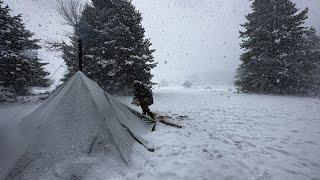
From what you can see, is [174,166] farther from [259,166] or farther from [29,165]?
[29,165]

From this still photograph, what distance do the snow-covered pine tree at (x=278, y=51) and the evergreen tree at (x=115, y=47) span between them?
1096cm

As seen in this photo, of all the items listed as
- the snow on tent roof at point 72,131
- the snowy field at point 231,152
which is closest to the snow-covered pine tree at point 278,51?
the snowy field at point 231,152

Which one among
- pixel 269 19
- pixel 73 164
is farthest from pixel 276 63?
pixel 73 164

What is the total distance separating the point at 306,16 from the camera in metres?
19.5

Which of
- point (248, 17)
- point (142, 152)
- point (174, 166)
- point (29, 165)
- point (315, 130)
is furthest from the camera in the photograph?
point (248, 17)

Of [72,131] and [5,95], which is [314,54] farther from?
[5,95]

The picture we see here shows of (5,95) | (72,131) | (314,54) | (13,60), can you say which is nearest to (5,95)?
(5,95)

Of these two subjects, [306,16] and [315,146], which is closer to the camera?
[315,146]

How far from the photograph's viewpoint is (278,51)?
20188 mm

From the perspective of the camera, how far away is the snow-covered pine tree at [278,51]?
19578 mm

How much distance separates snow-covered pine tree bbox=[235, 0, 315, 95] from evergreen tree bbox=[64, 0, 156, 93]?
36.0 feet

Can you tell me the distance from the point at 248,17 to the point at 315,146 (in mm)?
20142

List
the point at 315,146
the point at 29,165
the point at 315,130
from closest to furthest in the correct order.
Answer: the point at 29,165, the point at 315,146, the point at 315,130

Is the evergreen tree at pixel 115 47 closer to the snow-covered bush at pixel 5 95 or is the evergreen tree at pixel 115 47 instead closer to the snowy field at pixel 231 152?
the snow-covered bush at pixel 5 95
